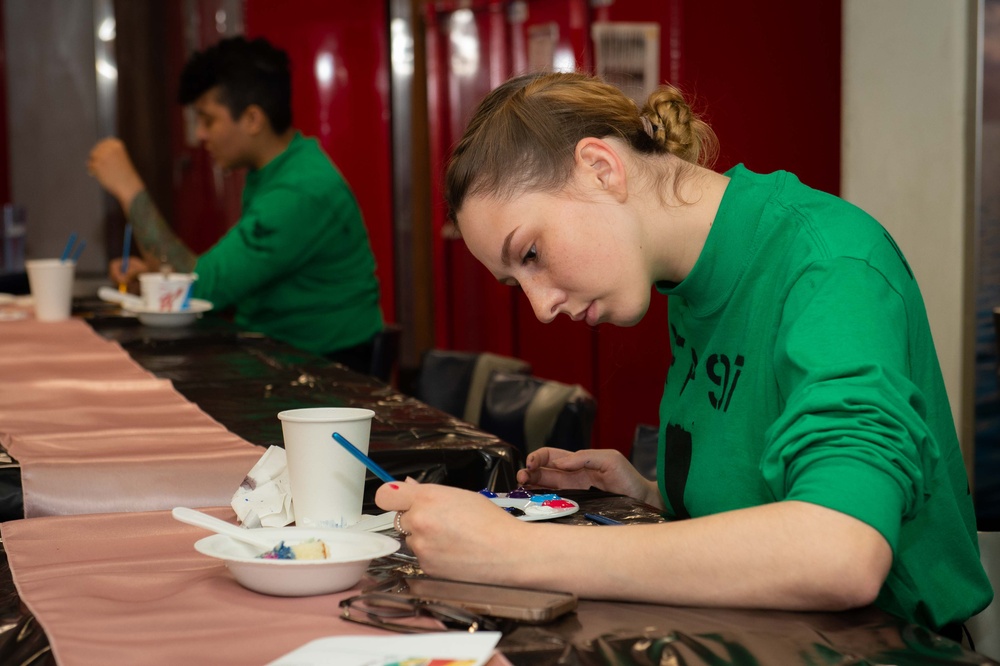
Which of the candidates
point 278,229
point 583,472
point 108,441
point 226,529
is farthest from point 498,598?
point 278,229

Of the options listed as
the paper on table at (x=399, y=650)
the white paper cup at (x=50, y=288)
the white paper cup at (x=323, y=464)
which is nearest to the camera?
the paper on table at (x=399, y=650)

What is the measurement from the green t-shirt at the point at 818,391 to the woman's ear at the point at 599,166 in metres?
0.12

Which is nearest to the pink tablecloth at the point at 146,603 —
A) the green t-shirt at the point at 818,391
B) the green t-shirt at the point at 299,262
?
the green t-shirt at the point at 818,391

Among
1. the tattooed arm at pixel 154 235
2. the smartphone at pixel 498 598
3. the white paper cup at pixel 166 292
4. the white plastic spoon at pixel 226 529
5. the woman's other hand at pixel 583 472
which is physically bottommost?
the woman's other hand at pixel 583 472

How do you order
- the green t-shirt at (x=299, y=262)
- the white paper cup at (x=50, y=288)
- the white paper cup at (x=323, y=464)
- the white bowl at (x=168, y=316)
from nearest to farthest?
the white paper cup at (x=323, y=464)
the white bowl at (x=168, y=316)
the white paper cup at (x=50, y=288)
the green t-shirt at (x=299, y=262)

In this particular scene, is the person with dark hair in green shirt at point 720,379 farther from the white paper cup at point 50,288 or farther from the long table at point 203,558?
the white paper cup at point 50,288

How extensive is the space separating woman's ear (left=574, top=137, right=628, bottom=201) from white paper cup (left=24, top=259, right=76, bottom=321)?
2.26m

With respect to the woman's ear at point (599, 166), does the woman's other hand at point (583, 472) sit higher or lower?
lower

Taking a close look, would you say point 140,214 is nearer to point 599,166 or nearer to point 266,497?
point 266,497

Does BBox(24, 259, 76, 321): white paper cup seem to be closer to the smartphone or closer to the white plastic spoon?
the white plastic spoon

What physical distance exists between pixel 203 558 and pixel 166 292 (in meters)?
1.96

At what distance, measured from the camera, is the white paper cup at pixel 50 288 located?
3008 millimetres

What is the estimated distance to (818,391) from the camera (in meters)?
0.90

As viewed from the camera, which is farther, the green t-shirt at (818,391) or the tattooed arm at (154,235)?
the tattooed arm at (154,235)
